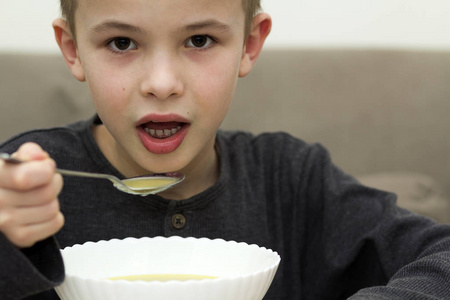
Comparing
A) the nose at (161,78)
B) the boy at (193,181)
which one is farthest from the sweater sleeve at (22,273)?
the nose at (161,78)

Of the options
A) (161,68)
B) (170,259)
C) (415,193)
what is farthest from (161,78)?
(415,193)

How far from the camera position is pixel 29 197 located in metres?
0.55

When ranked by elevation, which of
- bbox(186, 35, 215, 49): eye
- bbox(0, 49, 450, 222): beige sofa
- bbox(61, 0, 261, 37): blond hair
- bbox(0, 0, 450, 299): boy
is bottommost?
bbox(0, 49, 450, 222): beige sofa

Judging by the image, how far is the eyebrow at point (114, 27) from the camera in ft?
2.63

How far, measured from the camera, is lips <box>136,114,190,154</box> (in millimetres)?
856

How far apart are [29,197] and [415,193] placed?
1.29 m

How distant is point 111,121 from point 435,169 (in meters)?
1.32

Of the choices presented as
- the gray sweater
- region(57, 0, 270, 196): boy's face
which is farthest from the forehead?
the gray sweater

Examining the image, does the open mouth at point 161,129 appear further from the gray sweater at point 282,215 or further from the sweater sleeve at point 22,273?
the sweater sleeve at point 22,273

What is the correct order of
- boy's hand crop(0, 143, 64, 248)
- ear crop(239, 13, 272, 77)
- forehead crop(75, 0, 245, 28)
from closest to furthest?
boy's hand crop(0, 143, 64, 248) → forehead crop(75, 0, 245, 28) → ear crop(239, 13, 272, 77)

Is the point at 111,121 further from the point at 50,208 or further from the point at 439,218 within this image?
the point at 439,218

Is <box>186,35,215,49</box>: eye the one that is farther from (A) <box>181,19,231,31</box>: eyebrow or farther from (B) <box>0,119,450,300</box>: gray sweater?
(B) <box>0,119,450,300</box>: gray sweater

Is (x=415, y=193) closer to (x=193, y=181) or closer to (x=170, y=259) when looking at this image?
(x=193, y=181)

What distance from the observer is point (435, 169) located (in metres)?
1.90
